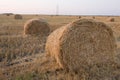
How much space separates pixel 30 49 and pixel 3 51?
42.6 inches

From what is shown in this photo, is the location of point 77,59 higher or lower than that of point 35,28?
higher

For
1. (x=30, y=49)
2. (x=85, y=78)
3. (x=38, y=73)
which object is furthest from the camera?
(x=30, y=49)

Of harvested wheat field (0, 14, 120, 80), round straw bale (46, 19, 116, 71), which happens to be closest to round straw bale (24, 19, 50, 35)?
harvested wheat field (0, 14, 120, 80)

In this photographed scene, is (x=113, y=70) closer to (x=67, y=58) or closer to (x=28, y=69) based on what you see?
(x=67, y=58)

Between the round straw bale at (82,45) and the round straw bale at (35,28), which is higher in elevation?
the round straw bale at (82,45)

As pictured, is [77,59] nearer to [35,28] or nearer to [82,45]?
[82,45]

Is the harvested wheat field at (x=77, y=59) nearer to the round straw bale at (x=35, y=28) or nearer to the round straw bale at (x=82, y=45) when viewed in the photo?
the round straw bale at (x=82, y=45)

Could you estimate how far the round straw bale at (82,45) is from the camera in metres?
8.09

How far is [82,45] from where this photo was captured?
Result: 8.42 m

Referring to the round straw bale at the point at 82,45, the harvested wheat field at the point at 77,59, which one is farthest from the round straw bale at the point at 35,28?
the round straw bale at the point at 82,45

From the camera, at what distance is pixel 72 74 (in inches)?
309

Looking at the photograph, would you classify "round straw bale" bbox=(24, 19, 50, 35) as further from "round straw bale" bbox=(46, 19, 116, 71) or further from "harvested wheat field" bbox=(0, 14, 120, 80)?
"round straw bale" bbox=(46, 19, 116, 71)

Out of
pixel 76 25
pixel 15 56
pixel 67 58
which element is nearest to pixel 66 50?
pixel 67 58

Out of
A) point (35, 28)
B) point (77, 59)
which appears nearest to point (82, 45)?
point (77, 59)
